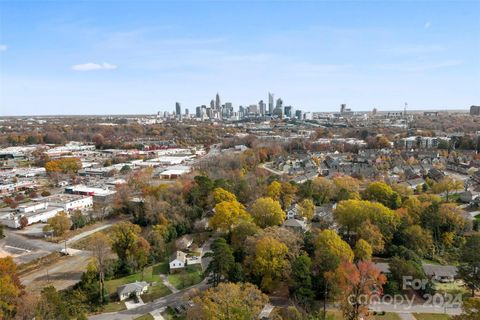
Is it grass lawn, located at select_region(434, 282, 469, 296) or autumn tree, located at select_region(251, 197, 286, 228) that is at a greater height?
autumn tree, located at select_region(251, 197, 286, 228)

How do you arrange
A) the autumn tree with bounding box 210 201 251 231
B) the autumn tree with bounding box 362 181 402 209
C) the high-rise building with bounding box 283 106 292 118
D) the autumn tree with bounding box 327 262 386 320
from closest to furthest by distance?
the autumn tree with bounding box 327 262 386 320 < the autumn tree with bounding box 210 201 251 231 < the autumn tree with bounding box 362 181 402 209 < the high-rise building with bounding box 283 106 292 118

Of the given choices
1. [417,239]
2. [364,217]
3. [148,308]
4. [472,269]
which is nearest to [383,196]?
[364,217]

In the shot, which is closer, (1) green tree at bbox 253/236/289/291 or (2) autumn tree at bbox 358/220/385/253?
(1) green tree at bbox 253/236/289/291

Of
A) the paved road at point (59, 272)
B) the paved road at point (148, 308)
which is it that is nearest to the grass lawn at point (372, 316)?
the paved road at point (148, 308)

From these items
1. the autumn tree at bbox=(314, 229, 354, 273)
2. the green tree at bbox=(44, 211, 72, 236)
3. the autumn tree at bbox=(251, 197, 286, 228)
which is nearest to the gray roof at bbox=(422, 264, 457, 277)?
the autumn tree at bbox=(314, 229, 354, 273)

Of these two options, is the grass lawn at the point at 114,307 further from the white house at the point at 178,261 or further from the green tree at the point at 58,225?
the green tree at the point at 58,225

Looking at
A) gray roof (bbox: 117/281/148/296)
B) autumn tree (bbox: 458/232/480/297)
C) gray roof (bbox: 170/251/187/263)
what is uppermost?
autumn tree (bbox: 458/232/480/297)

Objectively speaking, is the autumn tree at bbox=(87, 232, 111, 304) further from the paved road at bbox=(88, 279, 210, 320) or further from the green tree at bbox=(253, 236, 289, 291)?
the green tree at bbox=(253, 236, 289, 291)

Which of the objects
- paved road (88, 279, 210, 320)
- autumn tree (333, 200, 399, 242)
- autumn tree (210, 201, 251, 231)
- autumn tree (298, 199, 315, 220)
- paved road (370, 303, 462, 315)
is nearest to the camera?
paved road (370, 303, 462, 315)
